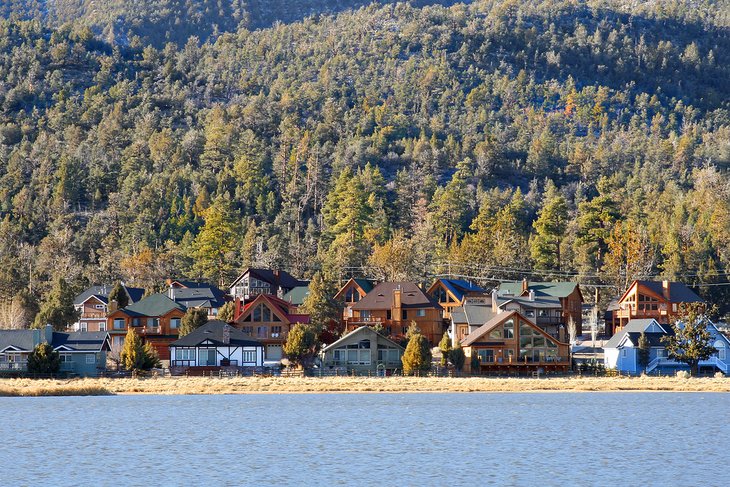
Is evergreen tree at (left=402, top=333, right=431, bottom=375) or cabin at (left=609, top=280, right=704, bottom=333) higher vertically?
cabin at (left=609, top=280, right=704, bottom=333)

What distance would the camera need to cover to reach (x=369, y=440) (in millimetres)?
59188

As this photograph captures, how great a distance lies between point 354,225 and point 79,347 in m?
64.1

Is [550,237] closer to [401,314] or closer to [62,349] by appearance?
[401,314]

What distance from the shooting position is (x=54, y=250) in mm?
162500

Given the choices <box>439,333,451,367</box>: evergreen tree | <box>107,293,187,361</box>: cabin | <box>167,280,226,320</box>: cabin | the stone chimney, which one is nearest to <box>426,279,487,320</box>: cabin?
the stone chimney

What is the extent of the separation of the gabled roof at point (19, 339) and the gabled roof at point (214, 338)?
1190cm

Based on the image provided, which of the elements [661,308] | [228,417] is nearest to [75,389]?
[228,417]

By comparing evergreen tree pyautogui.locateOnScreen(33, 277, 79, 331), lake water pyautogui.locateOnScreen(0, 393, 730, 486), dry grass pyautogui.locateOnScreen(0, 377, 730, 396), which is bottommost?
lake water pyautogui.locateOnScreen(0, 393, 730, 486)

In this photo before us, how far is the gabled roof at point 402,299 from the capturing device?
119 metres

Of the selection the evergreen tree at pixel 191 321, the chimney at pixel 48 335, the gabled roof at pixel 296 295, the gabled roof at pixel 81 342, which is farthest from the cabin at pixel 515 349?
the chimney at pixel 48 335

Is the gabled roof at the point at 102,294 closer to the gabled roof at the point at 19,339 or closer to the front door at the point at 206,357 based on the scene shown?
the gabled roof at the point at 19,339

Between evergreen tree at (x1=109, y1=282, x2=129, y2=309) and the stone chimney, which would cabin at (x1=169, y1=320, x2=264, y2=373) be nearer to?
evergreen tree at (x1=109, y1=282, x2=129, y2=309)

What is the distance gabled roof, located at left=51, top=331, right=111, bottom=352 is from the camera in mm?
104188

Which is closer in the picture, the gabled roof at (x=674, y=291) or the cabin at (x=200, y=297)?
the gabled roof at (x=674, y=291)
